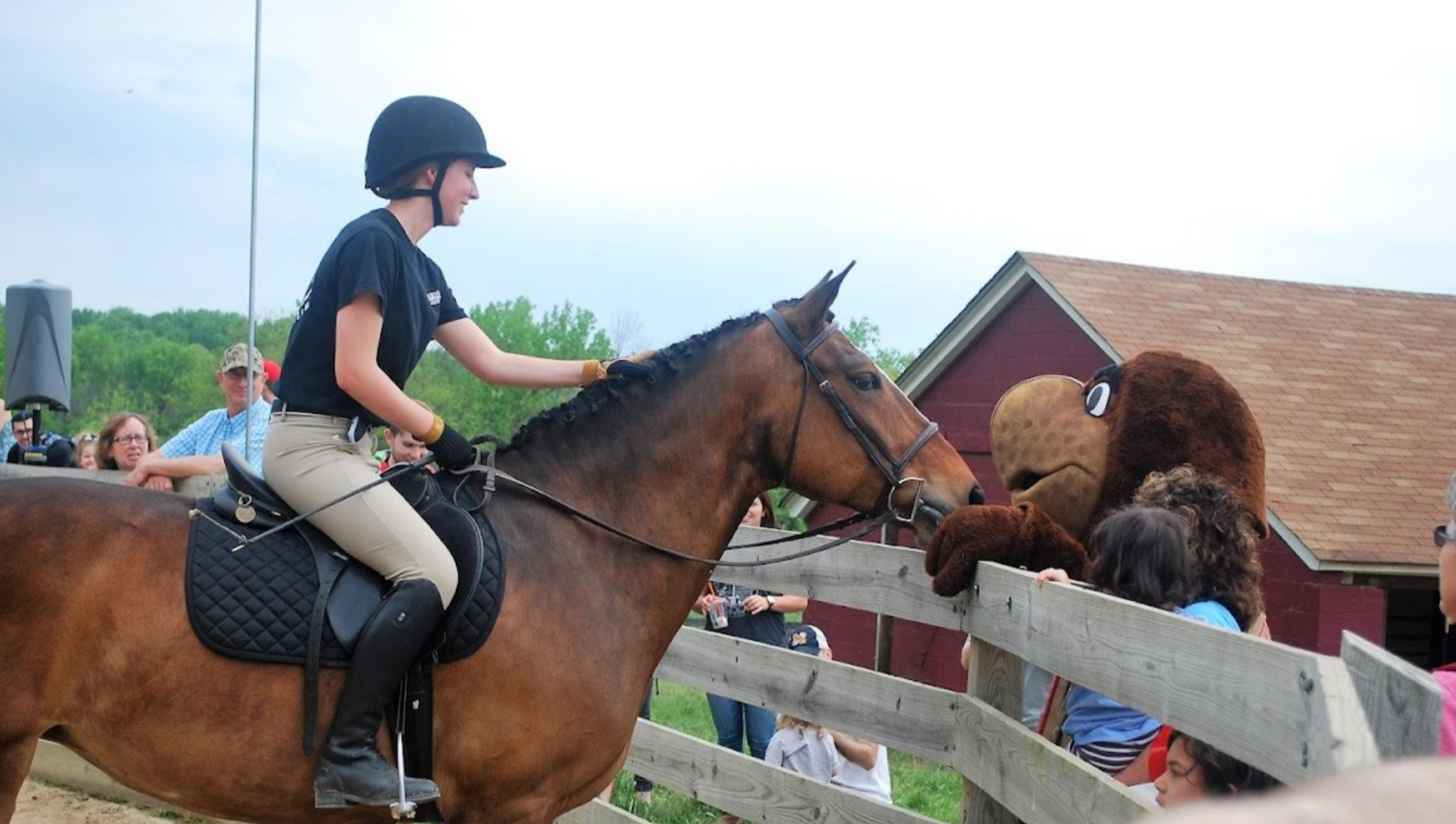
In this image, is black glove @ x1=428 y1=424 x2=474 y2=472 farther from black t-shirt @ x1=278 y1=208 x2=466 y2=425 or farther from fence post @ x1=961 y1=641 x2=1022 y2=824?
fence post @ x1=961 y1=641 x2=1022 y2=824

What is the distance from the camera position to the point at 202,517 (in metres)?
3.67

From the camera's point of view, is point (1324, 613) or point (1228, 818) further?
point (1324, 613)

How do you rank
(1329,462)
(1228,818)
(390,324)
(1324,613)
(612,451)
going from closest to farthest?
(1228,818) → (390,324) → (612,451) → (1324,613) → (1329,462)

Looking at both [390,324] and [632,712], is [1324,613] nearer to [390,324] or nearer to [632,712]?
[632,712]

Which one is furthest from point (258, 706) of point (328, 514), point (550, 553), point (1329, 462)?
point (1329, 462)

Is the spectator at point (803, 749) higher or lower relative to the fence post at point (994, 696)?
lower

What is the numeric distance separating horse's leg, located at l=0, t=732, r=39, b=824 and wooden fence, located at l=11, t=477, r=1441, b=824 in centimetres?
265

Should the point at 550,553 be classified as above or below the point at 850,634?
above

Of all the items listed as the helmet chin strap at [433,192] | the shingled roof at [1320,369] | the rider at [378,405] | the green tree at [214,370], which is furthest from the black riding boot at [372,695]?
the green tree at [214,370]

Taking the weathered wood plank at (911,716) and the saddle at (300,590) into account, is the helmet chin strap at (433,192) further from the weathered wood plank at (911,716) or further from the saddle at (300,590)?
the weathered wood plank at (911,716)

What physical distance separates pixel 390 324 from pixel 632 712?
1.42 m

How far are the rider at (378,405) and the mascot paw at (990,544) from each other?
1.21 m

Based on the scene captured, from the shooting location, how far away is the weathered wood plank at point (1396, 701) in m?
1.59

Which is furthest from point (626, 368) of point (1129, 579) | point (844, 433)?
point (1129, 579)
